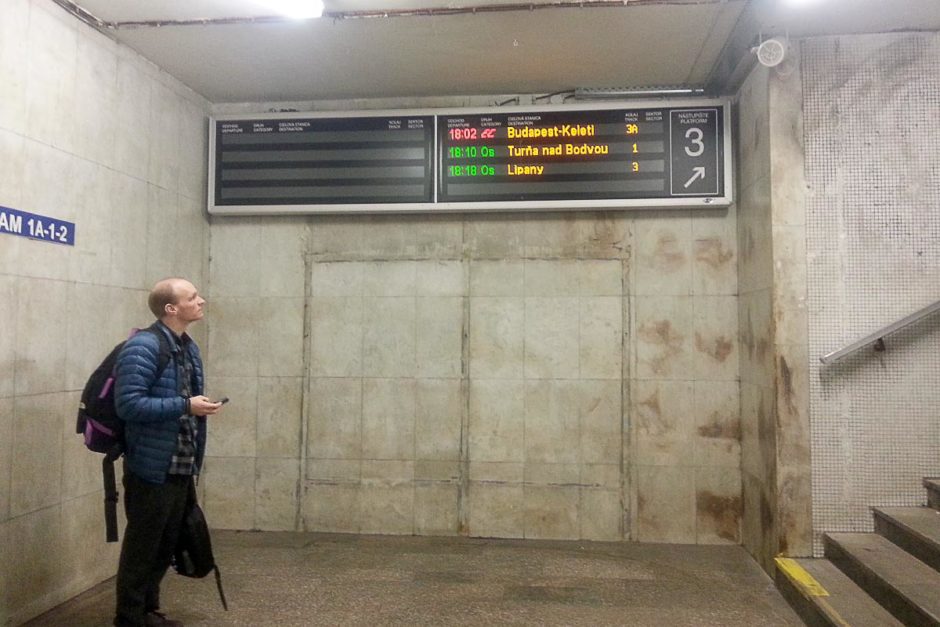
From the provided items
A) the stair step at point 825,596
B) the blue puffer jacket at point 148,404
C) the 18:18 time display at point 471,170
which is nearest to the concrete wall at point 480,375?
the 18:18 time display at point 471,170

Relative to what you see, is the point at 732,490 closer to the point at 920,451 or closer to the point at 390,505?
the point at 920,451

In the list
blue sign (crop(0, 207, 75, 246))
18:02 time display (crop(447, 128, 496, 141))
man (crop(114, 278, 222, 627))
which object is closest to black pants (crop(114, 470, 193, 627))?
man (crop(114, 278, 222, 627))

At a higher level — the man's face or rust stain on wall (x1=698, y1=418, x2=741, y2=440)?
the man's face

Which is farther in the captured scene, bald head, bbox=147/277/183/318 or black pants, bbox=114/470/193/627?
bald head, bbox=147/277/183/318

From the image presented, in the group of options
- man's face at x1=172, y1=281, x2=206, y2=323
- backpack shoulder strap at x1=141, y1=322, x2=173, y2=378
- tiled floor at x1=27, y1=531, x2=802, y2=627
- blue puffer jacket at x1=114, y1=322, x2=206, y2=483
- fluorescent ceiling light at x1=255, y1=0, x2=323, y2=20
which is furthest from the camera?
fluorescent ceiling light at x1=255, y1=0, x2=323, y2=20

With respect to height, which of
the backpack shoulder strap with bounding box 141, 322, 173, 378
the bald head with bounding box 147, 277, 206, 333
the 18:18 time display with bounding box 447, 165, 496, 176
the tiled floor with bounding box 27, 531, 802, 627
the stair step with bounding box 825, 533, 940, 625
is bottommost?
the tiled floor with bounding box 27, 531, 802, 627

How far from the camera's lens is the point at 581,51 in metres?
3.42

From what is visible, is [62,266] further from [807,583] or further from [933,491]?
[933,491]

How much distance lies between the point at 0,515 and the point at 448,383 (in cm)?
241

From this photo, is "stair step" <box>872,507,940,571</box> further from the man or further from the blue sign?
the blue sign

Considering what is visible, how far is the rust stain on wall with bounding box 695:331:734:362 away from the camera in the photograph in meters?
3.83

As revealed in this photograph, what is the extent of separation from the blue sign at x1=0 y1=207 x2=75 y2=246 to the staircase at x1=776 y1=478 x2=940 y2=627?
3.95 metres

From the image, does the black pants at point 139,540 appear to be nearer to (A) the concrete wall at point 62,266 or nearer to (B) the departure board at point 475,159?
(A) the concrete wall at point 62,266

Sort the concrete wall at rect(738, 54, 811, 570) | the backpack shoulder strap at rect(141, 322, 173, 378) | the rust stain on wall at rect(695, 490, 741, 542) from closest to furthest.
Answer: the backpack shoulder strap at rect(141, 322, 173, 378)
the concrete wall at rect(738, 54, 811, 570)
the rust stain on wall at rect(695, 490, 741, 542)
